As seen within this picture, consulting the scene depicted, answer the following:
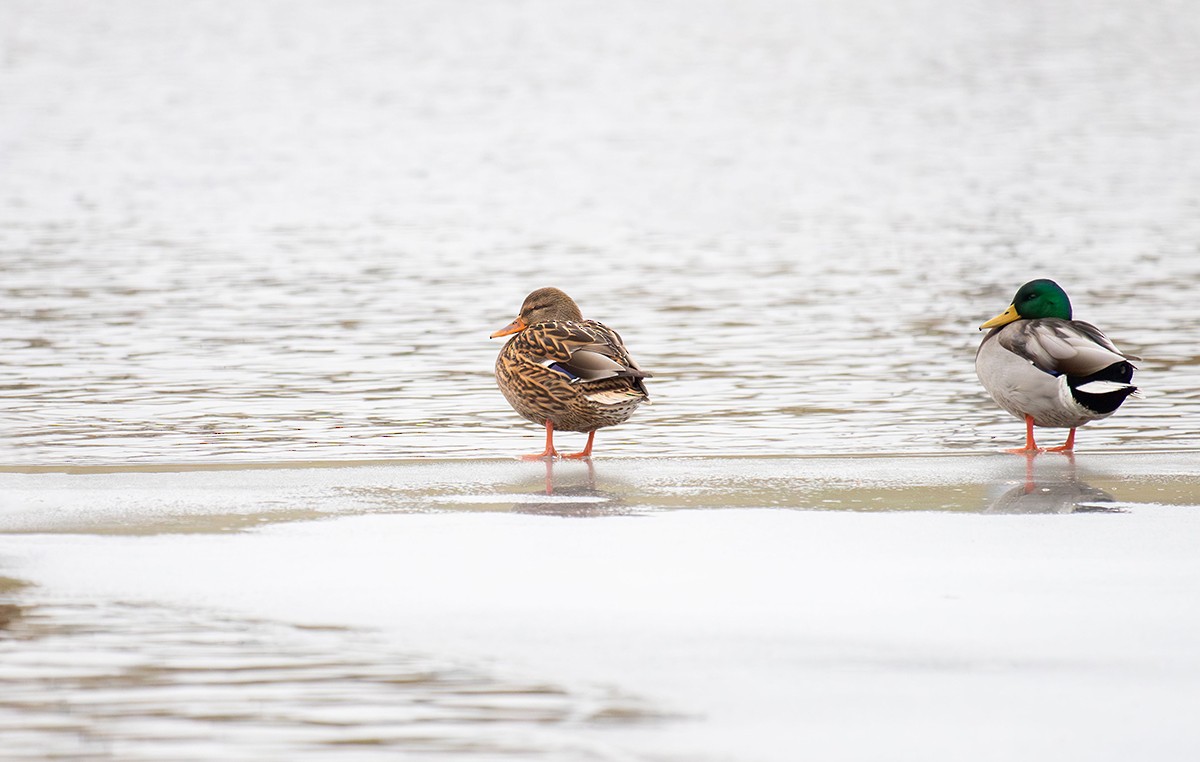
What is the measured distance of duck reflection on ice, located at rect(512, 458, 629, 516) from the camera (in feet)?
23.5

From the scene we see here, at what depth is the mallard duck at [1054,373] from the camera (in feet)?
28.9

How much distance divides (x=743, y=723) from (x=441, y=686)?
81cm

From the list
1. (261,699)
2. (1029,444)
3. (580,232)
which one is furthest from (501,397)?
(580,232)

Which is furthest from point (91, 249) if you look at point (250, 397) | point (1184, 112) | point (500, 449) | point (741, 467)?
point (1184, 112)

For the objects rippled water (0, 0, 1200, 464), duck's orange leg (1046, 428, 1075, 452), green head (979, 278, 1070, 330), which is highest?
green head (979, 278, 1070, 330)

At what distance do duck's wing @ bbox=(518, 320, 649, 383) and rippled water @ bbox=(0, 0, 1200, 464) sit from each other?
0.67 meters

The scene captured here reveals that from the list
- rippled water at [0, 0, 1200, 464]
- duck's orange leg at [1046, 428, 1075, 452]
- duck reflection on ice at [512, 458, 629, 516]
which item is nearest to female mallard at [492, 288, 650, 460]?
rippled water at [0, 0, 1200, 464]

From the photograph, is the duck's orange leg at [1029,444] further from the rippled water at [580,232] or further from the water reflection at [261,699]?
the water reflection at [261,699]

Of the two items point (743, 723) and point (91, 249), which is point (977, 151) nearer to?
point (91, 249)

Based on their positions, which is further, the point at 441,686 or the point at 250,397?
the point at 250,397

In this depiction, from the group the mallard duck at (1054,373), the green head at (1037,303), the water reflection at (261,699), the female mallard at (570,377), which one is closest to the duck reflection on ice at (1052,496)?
the mallard duck at (1054,373)

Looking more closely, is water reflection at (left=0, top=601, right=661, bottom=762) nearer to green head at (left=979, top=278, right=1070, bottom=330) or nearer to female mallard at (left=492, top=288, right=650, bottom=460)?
female mallard at (left=492, top=288, right=650, bottom=460)

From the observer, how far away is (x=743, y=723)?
4469mm

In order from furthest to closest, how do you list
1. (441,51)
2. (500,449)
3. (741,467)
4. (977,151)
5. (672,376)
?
1. (441,51)
2. (977,151)
3. (672,376)
4. (500,449)
5. (741,467)
